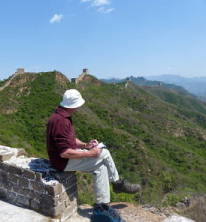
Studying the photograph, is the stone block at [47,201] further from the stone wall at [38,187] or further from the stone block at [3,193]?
the stone block at [3,193]

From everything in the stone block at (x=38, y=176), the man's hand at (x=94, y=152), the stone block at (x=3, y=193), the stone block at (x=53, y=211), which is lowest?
the stone block at (x=53, y=211)

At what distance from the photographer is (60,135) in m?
5.25

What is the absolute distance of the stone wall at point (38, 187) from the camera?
213 inches

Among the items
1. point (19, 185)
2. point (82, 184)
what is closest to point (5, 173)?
point (19, 185)

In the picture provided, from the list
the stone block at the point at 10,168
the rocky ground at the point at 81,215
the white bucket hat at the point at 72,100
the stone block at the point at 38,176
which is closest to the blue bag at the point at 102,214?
the rocky ground at the point at 81,215

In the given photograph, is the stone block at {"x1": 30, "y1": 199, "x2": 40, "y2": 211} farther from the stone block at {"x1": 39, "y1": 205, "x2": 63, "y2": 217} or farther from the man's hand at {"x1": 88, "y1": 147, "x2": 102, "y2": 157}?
the man's hand at {"x1": 88, "y1": 147, "x2": 102, "y2": 157}

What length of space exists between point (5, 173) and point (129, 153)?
20.7 m

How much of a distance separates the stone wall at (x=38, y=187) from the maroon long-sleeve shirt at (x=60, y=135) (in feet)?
1.16

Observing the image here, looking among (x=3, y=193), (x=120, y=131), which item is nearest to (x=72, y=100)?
(x=3, y=193)

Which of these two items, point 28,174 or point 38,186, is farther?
point 28,174

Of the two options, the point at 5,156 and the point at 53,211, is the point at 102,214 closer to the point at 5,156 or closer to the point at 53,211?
the point at 53,211

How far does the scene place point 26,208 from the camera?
573 centimetres

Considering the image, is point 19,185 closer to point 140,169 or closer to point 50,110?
point 140,169

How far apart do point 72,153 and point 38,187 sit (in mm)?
876
